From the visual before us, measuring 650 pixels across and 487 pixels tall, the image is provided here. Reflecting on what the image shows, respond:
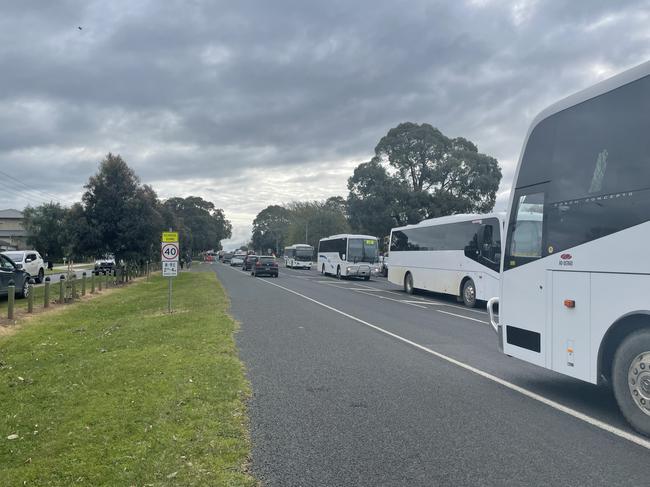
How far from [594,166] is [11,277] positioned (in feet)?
59.7

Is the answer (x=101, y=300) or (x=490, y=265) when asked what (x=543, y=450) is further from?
(x=101, y=300)

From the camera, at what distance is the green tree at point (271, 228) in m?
130

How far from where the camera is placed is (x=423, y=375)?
7.61 meters

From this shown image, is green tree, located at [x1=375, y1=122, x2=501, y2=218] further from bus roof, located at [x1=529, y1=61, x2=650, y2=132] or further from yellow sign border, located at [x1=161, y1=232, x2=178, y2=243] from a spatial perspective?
bus roof, located at [x1=529, y1=61, x2=650, y2=132]

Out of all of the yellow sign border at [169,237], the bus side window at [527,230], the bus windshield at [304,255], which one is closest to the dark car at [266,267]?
the bus windshield at [304,255]

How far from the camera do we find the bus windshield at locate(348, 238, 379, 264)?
121ft

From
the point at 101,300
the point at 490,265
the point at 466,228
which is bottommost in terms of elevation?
the point at 101,300

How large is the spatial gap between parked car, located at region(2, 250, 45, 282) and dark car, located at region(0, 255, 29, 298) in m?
6.60

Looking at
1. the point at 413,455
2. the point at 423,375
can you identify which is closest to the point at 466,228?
the point at 423,375

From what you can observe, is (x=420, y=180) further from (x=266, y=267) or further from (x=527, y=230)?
(x=527, y=230)

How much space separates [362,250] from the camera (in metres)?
37.0

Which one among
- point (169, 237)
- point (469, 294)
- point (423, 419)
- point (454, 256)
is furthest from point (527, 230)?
point (454, 256)

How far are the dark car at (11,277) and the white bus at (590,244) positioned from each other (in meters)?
15.2

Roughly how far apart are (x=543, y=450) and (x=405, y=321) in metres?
9.42
